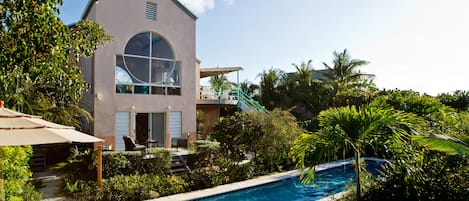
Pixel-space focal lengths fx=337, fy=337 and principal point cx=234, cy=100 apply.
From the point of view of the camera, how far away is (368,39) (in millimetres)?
16188

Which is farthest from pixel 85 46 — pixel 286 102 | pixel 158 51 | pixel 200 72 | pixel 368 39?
pixel 286 102

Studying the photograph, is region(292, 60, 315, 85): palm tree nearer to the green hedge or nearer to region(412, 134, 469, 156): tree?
the green hedge

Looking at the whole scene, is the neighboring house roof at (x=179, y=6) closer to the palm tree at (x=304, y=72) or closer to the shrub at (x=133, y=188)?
the shrub at (x=133, y=188)

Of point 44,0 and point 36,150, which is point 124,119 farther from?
point 44,0

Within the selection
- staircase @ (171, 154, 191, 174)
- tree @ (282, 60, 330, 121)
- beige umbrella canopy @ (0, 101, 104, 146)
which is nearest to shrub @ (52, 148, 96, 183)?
staircase @ (171, 154, 191, 174)

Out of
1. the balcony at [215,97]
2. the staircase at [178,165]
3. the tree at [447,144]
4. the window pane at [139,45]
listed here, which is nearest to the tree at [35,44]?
the tree at [447,144]

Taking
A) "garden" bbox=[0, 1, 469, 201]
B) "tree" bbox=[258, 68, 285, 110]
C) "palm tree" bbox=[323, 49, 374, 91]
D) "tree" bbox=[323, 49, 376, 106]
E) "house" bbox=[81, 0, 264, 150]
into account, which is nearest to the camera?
"garden" bbox=[0, 1, 469, 201]

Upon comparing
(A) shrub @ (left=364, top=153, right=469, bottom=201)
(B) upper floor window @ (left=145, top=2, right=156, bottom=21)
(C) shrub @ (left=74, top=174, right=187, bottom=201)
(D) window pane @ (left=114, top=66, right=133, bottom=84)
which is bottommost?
(C) shrub @ (left=74, top=174, right=187, bottom=201)

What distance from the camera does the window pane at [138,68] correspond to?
1702 centimetres

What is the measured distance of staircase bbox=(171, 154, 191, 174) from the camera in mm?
14151

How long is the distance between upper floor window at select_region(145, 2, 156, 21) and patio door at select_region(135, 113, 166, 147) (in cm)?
512

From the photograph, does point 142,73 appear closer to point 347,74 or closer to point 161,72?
point 161,72

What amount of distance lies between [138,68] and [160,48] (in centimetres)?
165

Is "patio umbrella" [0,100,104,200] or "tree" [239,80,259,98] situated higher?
"tree" [239,80,259,98]
